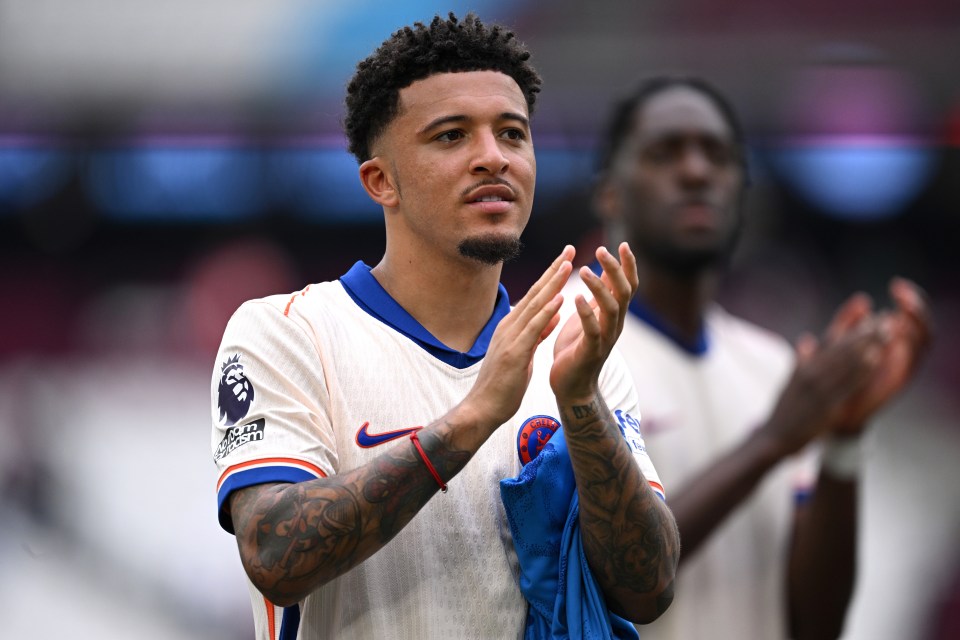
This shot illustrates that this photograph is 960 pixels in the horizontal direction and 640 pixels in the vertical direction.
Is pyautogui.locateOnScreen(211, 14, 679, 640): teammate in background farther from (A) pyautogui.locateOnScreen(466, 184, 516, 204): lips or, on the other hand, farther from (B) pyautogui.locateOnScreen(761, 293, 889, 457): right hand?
(B) pyautogui.locateOnScreen(761, 293, 889, 457): right hand

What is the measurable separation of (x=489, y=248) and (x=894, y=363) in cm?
300

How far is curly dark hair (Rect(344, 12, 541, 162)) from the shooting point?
2947 mm

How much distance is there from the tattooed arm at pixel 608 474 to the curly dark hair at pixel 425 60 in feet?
2.26

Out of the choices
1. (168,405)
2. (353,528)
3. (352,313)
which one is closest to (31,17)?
(168,405)

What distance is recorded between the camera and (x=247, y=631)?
7.78 metres

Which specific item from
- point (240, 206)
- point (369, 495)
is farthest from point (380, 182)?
point (240, 206)

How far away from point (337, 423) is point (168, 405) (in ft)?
20.1

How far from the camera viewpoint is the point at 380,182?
3025 millimetres

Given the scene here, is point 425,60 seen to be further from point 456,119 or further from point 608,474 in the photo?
point 608,474

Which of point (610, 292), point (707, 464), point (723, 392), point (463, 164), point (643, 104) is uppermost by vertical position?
point (643, 104)

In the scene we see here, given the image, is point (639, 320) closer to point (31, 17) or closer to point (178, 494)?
point (178, 494)

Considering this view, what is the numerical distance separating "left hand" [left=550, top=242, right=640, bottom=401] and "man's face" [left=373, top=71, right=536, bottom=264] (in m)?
0.37

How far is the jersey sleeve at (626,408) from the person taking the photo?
2.85 metres

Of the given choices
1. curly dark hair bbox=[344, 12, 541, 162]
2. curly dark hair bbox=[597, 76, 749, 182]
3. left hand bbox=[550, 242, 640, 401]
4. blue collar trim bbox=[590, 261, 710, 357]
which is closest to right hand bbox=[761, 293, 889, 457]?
blue collar trim bbox=[590, 261, 710, 357]
